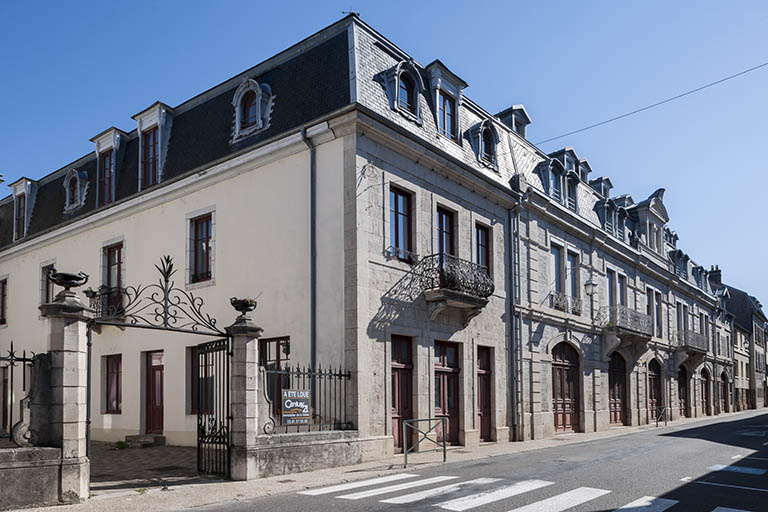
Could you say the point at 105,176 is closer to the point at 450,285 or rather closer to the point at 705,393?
the point at 450,285

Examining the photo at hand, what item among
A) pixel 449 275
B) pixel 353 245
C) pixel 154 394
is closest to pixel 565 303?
pixel 449 275

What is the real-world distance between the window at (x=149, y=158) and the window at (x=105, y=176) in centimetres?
173

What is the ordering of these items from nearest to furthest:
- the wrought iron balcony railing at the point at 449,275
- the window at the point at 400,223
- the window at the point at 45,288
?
1. the window at the point at 400,223
2. the wrought iron balcony railing at the point at 449,275
3. the window at the point at 45,288

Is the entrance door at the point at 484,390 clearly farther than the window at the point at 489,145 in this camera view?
No

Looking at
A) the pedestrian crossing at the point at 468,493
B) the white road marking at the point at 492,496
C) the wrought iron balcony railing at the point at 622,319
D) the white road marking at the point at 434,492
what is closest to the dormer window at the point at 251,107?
the pedestrian crossing at the point at 468,493

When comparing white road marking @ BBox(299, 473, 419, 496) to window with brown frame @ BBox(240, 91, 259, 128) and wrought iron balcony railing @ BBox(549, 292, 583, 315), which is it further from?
wrought iron balcony railing @ BBox(549, 292, 583, 315)

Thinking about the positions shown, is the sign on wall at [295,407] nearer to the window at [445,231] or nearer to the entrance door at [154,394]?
the window at [445,231]

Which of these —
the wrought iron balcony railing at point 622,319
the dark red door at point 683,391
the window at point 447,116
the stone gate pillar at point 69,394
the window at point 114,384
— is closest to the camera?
the stone gate pillar at point 69,394

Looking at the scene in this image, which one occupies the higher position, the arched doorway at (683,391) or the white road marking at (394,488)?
the white road marking at (394,488)

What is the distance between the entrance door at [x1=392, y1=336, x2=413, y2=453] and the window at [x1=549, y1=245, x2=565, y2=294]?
8.80 m

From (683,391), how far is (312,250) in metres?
28.2

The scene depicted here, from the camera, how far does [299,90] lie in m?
15.7

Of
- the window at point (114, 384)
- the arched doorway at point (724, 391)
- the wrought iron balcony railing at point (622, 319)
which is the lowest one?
the arched doorway at point (724, 391)

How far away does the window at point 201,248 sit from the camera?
57.3 feet
